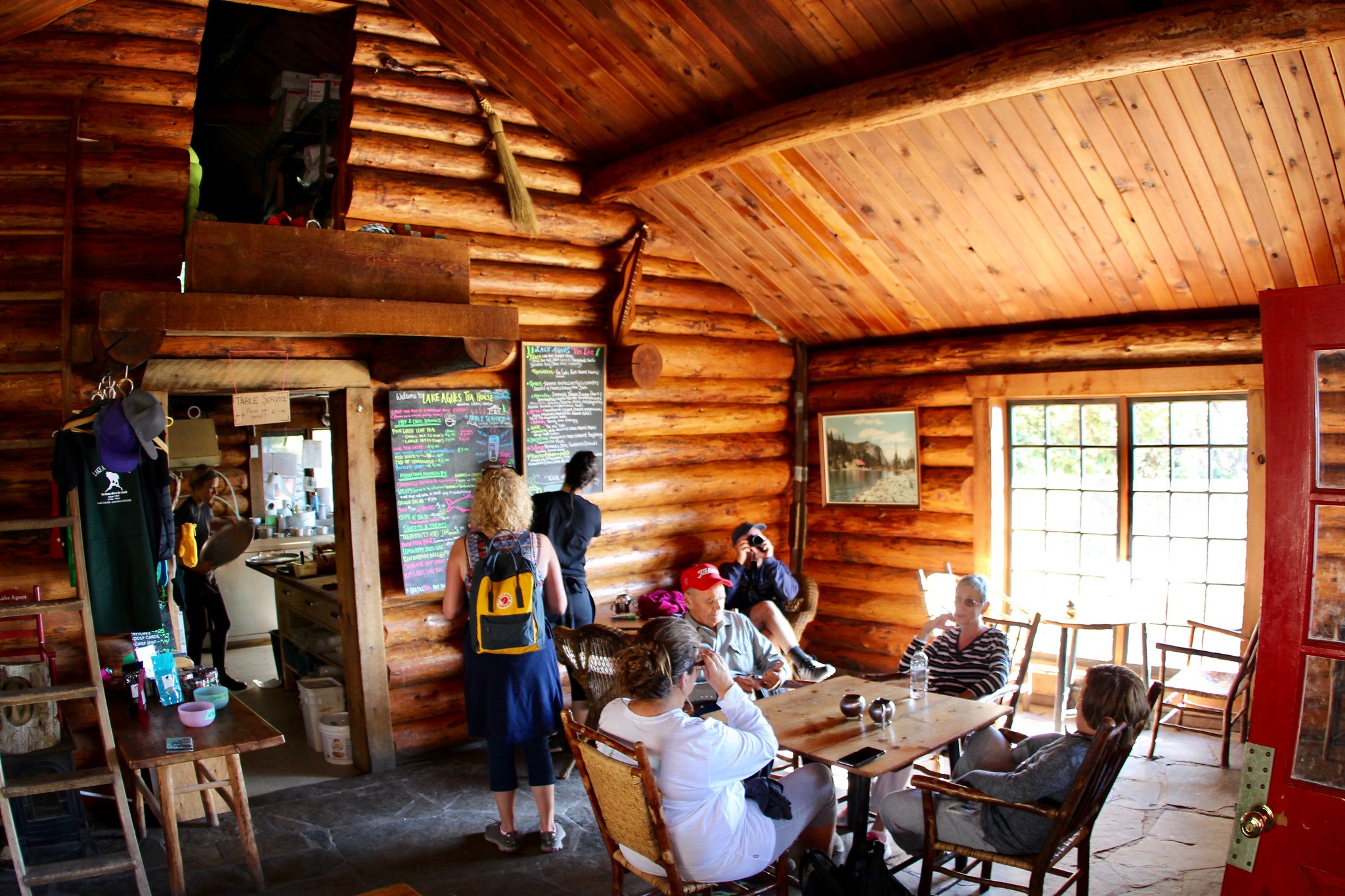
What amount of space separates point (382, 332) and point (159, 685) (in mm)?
2250

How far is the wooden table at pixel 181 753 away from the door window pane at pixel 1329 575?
14.0ft

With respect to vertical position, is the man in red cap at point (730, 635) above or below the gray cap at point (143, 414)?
below

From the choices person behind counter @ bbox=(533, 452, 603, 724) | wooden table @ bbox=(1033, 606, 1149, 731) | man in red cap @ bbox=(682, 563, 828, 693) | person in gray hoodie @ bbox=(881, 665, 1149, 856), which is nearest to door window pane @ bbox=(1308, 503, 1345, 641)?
person in gray hoodie @ bbox=(881, 665, 1149, 856)

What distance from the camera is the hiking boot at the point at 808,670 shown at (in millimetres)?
5934

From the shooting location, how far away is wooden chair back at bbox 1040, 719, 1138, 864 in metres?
3.71

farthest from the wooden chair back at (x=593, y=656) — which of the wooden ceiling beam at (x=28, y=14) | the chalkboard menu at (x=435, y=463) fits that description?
the wooden ceiling beam at (x=28, y=14)

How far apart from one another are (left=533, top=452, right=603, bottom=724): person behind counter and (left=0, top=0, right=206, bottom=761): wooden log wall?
8.87 ft

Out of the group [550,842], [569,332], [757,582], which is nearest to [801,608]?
[757,582]

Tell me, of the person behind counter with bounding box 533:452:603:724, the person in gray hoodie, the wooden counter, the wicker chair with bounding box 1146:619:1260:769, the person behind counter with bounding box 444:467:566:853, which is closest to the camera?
the person in gray hoodie

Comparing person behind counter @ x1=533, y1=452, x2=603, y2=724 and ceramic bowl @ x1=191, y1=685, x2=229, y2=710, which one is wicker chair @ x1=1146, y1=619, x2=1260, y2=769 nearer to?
person behind counter @ x1=533, y1=452, x2=603, y2=724

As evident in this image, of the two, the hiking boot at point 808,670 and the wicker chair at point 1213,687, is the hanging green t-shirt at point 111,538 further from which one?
the wicker chair at point 1213,687

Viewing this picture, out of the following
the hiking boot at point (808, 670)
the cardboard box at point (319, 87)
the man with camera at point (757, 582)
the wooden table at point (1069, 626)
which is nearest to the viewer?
the hiking boot at point (808, 670)

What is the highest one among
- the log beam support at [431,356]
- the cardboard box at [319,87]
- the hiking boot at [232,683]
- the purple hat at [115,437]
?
the cardboard box at [319,87]

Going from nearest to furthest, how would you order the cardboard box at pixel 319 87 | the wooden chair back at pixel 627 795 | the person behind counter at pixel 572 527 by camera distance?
1. the wooden chair back at pixel 627 795
2. the person behind counter at pixel 572 527
3. the cardboard box at pixel 319 87
